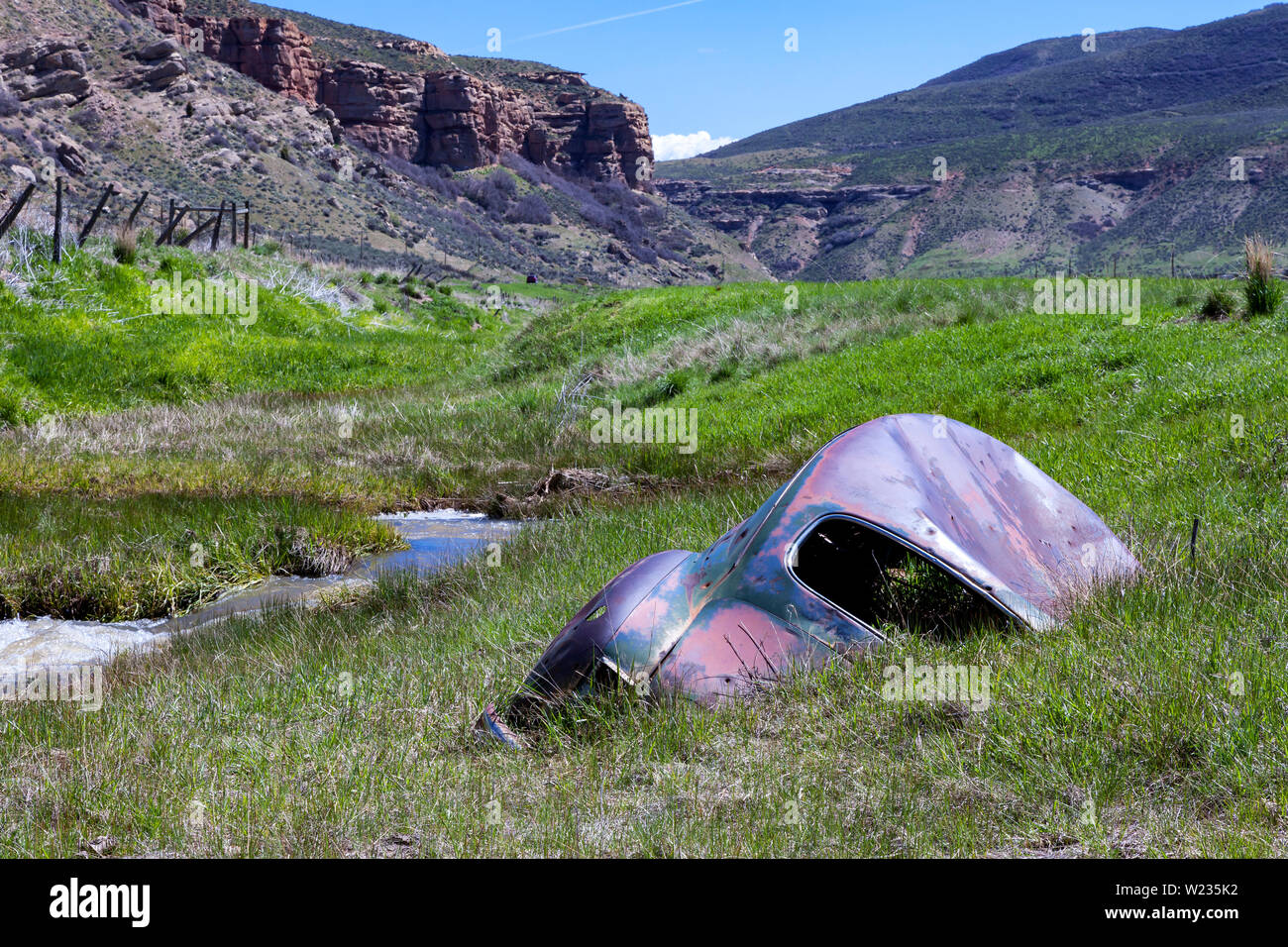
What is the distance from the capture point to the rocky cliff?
10406cm

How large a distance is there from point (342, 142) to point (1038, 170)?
69220mm

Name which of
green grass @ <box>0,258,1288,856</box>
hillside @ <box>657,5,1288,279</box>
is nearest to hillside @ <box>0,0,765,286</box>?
hillside @ <box>657,5,1288,279</box>

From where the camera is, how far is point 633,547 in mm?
7586

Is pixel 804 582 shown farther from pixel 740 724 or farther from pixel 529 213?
pixel 529 213

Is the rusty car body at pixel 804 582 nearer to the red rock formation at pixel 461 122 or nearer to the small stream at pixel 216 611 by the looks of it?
the small stream at pixel 216 611

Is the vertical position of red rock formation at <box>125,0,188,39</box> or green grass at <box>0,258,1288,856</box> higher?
red rock formation at <box>125,0,188,39</box>

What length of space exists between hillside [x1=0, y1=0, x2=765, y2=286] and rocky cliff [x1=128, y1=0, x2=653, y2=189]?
0.83ft

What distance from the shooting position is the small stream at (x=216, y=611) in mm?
7051

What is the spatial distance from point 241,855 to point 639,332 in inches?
697

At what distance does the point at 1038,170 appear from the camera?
102 meters

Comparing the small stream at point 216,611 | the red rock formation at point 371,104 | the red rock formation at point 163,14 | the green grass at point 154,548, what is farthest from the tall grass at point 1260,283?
the red rock formation at point 371,104

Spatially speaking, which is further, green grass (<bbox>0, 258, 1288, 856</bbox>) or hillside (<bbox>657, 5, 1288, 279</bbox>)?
hillside (<bbox>657, 5, 1288, 279</bbox>)

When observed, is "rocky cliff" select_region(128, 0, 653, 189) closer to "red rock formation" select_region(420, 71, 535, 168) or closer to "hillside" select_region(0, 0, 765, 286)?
"red rock formation" select_region(420, 71, 535, 168)

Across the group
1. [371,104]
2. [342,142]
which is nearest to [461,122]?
[371,104]
